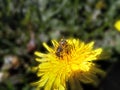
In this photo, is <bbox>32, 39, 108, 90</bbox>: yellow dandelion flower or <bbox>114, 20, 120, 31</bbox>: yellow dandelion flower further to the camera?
<bbox>114, 20, 120, 31</bbox>: yellow dandelion flower

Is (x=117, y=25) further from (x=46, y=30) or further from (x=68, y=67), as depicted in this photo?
(x=68, y=67)

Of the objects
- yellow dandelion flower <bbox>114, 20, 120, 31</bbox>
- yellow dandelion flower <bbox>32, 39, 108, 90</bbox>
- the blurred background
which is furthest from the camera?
yellow dandelion flower <bbox>114, 20, 120, 31</bbox>

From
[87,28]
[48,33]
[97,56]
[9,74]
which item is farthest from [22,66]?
[97,56]

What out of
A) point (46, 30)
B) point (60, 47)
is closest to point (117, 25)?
point (46, 30)

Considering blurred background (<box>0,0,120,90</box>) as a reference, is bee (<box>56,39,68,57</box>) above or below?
below

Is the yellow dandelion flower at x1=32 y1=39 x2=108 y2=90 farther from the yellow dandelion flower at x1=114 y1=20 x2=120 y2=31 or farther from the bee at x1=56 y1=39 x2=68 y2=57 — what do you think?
the yellow dandelion flower at x1=114 y1=20 x2=120 y2=31

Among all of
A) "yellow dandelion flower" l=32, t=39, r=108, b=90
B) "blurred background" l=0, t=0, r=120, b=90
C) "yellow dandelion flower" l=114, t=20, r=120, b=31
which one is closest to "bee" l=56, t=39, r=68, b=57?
"yellow dandelion flower" l=32, t=39, r=108, b=90
